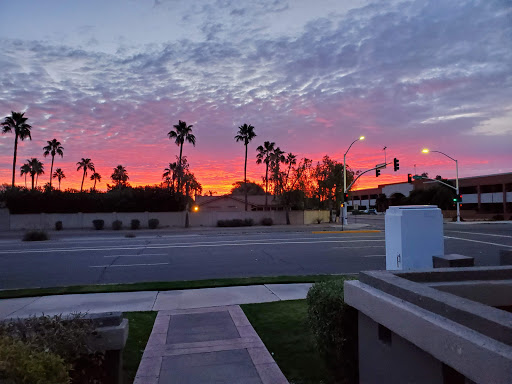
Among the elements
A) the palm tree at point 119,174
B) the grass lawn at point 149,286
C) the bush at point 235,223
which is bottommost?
the grass lawn at point 149,286

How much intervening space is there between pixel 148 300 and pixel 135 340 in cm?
302

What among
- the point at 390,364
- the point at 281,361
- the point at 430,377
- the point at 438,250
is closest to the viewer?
the point at 430,377

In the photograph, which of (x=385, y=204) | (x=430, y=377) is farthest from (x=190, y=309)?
(x=385, y=204)

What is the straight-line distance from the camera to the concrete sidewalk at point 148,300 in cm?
877

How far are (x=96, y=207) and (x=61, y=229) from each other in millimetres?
4511

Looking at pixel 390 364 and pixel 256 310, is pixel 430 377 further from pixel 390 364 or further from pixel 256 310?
pixel 256 310

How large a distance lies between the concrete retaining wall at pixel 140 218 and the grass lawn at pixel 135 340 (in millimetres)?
38012

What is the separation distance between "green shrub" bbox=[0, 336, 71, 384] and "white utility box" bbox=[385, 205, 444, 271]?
6.45m

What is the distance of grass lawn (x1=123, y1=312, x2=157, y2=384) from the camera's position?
545cm

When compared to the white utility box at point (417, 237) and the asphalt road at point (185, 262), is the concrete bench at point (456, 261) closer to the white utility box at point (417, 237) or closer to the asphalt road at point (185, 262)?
the white utility box at point (417, 237)

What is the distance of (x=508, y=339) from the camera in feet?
8.31

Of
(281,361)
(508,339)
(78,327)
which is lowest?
(281,361)

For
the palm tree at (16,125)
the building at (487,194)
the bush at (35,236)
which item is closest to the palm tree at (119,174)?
the palm tree at (16,125)

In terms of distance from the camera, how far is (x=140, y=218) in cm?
4516
